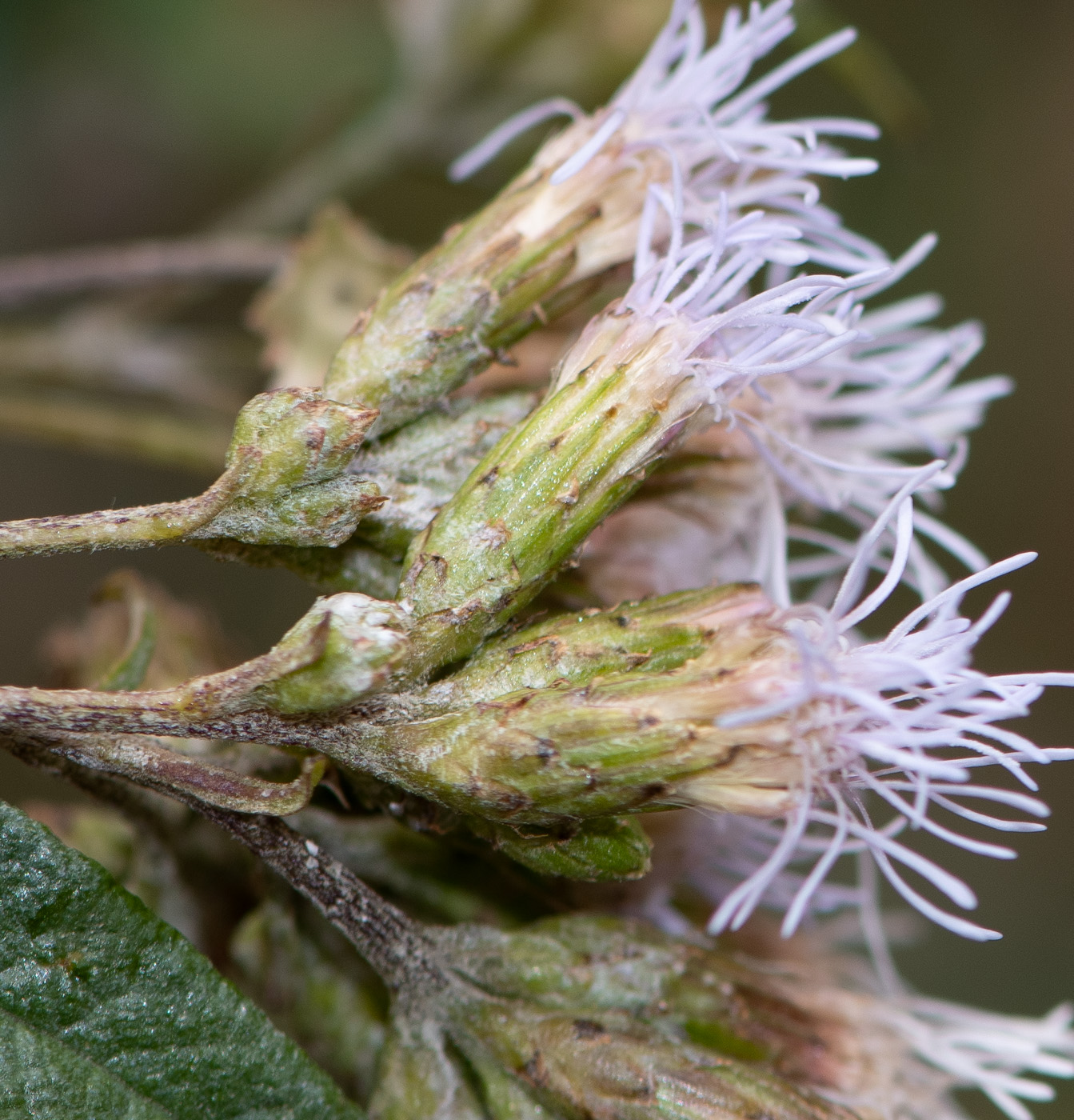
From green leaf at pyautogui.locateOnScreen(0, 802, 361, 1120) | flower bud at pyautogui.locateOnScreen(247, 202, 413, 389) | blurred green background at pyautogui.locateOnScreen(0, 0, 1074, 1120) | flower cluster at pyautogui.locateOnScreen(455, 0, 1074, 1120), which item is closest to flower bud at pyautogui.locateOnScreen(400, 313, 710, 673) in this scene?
flower cluster at pyautogui.locateOnScreen(455, 0, 1074, 1120)

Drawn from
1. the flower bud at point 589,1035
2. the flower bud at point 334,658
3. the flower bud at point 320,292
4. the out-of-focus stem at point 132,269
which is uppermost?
the out-of-focus stem at point 132,269

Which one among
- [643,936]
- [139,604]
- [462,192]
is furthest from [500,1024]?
[462,192]

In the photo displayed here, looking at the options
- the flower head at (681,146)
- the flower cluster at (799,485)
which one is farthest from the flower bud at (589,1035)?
the flower head at (681,146)

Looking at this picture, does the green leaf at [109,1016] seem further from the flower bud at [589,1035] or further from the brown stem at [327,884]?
the flower bud at [589,1035]

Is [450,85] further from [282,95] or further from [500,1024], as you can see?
[500,1024]

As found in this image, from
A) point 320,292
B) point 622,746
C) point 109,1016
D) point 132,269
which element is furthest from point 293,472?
point 132,269

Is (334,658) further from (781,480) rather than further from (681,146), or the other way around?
(681,146)
